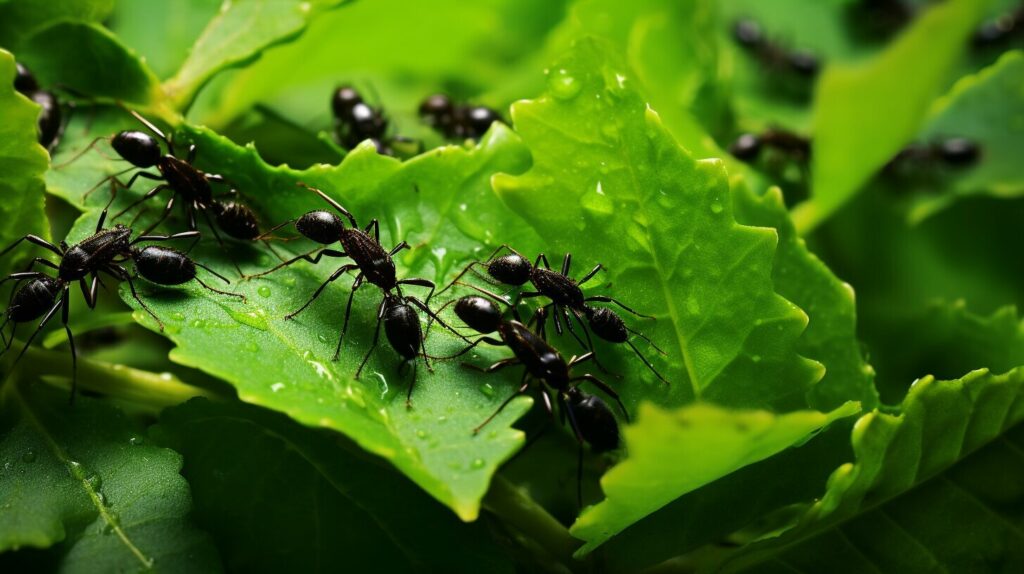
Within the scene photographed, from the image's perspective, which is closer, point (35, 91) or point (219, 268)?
point (219, 268)

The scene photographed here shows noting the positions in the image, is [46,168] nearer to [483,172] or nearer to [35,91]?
[35,91]

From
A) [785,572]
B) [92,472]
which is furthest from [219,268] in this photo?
[785,572]

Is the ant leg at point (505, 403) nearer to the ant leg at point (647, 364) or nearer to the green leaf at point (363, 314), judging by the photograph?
the green leaf at point (363, 314)

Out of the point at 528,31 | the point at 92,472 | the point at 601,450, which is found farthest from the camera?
the point at 528,31

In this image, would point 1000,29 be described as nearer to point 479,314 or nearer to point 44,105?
point 479,314

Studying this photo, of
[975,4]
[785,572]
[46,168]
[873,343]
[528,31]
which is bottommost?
[873,343]

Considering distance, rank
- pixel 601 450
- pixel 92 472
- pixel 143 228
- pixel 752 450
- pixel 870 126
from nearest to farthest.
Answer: pixel 752 450, pixel 92 472, pixel 601 450, pixel 143 228, pixel 870 126

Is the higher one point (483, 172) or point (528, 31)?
point (483, 172)
